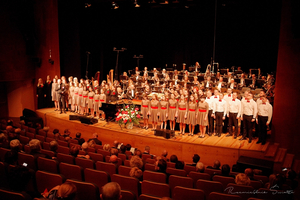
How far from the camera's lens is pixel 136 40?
17438 mm

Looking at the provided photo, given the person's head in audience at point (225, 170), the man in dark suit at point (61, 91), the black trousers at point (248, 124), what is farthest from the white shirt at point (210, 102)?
the man in dark suit at point (61, 91)

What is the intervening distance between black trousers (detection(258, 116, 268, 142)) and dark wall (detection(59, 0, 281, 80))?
23.4ft

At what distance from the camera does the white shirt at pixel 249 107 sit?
833 cm

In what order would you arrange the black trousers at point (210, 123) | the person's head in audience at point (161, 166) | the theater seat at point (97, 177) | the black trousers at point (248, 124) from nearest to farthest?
1. the theater seat at point (97, 177)
2. the person's head in audience at point (161, 166)
3. the black trousers at point (248, 124)
4. the black trousers at point (210, 123)

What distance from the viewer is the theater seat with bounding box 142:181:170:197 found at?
11.9 feet

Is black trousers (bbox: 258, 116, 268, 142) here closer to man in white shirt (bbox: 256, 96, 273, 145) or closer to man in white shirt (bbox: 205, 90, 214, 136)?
man in white shirt (bbox: 256, 96, 273, 145)

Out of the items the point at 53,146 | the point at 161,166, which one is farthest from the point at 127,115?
the point at 161,166

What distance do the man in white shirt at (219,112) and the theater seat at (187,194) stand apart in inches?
232

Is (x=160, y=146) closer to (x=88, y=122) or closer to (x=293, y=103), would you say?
(x=88, y=122)

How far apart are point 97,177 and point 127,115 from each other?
5831mm

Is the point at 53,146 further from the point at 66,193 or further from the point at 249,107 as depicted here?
the point at 249,107

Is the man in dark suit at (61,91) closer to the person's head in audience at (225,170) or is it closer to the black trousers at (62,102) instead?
the black trousers at (62,102)

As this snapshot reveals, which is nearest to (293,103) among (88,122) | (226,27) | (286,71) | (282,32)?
(286,71)

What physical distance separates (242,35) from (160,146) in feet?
30.8
